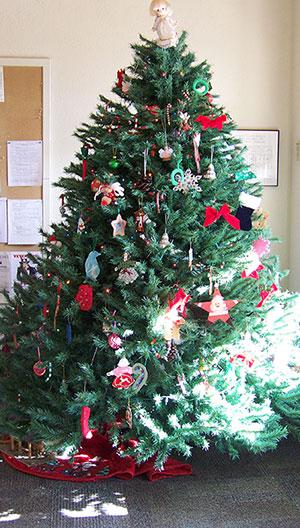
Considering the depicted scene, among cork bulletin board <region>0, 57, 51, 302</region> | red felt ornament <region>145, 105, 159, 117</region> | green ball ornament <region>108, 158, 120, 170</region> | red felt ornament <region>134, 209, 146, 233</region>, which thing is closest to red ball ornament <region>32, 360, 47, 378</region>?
red felt ornament <region>134, 209, 146, 233</region>

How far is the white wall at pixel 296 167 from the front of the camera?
140 inches

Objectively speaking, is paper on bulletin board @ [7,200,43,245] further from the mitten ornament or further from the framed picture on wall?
the mitten ornament

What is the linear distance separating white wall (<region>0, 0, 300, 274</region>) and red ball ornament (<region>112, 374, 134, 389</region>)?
5.89 ft

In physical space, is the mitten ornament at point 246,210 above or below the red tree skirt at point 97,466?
above

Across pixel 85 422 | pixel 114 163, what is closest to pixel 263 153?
pixel 114 163

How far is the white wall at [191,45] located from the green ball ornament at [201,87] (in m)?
1.57

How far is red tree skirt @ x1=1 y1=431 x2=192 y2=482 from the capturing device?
7.13 feet

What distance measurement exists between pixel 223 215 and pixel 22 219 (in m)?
1.85

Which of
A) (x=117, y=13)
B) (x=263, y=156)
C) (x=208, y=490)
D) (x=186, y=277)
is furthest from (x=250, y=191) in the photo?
(x=117, y=13)

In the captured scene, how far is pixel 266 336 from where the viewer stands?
2201mm

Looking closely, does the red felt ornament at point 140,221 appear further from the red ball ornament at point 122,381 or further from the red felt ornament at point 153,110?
the red ball ornament at point 122,381

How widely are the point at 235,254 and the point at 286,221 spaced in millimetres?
1742

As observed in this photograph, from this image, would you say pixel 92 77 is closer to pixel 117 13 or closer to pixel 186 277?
pixel 117 13

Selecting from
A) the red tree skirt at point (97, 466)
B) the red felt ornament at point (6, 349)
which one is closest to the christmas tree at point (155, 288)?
the red tree skirt at point (97, 466)
